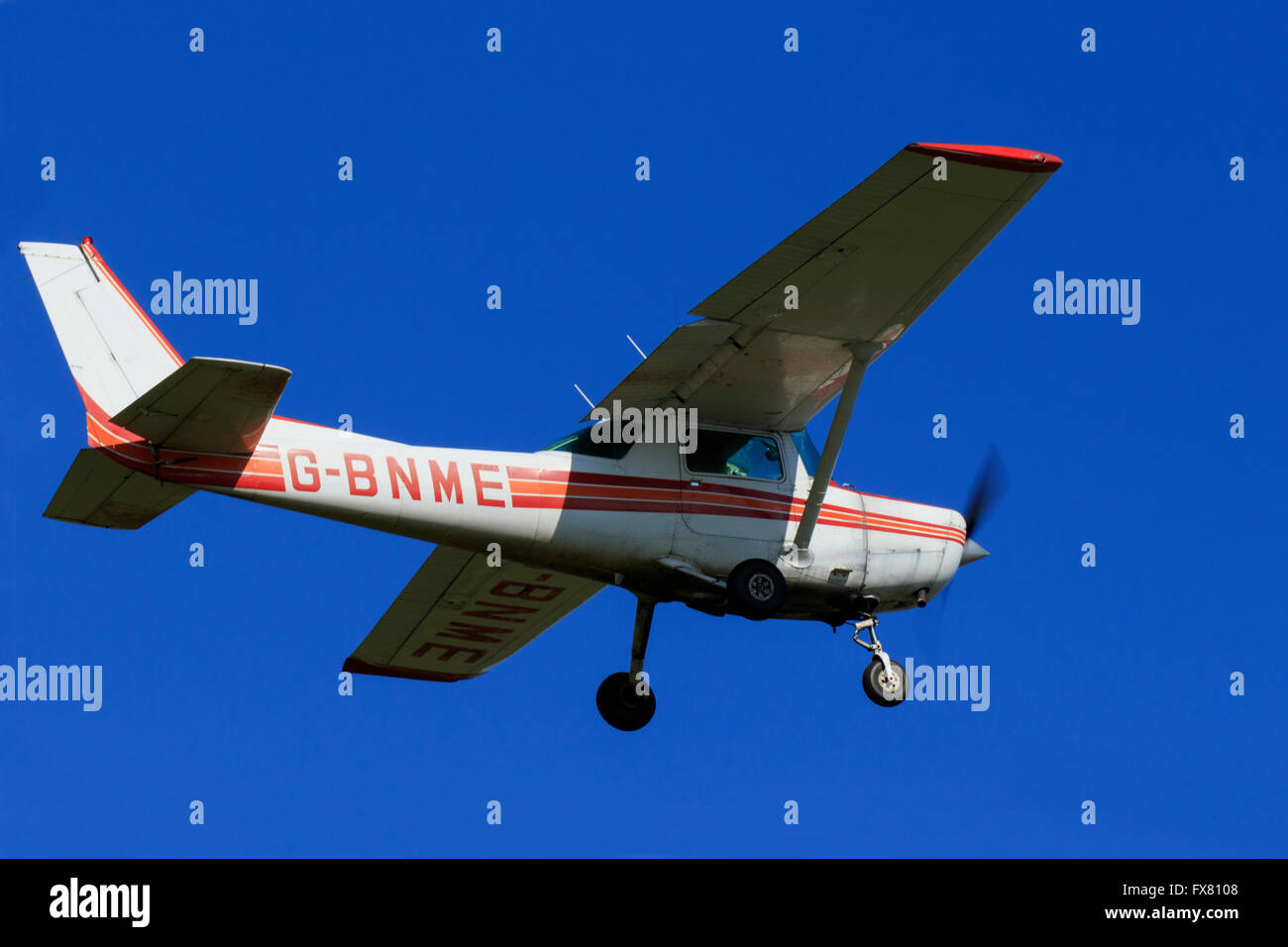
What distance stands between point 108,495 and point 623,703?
18.5 ft

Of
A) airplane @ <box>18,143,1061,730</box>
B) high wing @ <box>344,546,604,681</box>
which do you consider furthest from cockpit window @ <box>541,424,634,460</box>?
high wing @ <box>344,546,604,681</box>

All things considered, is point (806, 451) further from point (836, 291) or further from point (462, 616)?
point (462, 616)

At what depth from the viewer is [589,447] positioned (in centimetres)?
1898

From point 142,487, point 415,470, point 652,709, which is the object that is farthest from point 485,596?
point 142,487

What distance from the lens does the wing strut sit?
62.6ft

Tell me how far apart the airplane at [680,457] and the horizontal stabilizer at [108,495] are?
19 mm

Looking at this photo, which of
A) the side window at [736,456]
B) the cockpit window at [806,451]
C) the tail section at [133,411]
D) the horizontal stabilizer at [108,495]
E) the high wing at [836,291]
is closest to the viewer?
the tail section at [133,411]

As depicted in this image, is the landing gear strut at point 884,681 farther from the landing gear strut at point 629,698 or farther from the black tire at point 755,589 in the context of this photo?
the landing gear strut at point 629,698

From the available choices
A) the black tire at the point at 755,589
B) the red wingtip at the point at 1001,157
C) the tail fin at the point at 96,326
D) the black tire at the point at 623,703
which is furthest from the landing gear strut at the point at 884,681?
the tail fin at the point at 96,326

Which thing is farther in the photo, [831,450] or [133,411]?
[831,450]

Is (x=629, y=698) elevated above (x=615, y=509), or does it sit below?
below

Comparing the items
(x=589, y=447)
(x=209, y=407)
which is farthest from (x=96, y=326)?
(x=589, y=447)

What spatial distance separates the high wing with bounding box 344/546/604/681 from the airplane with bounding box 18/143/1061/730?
7 cm

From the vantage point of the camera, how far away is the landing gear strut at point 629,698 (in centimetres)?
2008
